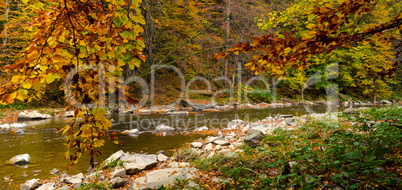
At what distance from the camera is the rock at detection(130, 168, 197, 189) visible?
263cm

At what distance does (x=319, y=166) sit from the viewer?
2119 millimetres

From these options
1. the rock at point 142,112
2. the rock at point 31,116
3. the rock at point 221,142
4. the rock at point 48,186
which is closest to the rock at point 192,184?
the rock at point 48,186

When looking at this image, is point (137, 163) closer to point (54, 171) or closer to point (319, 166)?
point (54, 171)

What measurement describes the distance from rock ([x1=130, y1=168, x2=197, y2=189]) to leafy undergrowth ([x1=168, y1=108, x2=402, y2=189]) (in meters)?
0.18

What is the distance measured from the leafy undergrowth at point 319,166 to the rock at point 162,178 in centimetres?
18

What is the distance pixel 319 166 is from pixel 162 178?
6.24ft

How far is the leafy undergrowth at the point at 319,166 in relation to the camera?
163 cm

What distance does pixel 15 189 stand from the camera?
306 cm

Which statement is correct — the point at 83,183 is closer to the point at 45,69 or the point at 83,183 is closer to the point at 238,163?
the point at 238,163

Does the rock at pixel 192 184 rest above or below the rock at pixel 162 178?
above

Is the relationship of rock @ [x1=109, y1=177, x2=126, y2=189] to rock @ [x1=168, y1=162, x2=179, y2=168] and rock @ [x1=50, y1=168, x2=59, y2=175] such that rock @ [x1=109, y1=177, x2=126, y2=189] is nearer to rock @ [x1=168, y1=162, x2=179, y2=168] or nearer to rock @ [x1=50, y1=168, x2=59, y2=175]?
rock @ [x1=168, y1=162, x2=179, y2=168]

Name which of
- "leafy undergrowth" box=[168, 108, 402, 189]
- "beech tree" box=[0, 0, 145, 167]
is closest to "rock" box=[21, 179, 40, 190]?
"leafy undergrowth" box=[168, 108, 402, 189]

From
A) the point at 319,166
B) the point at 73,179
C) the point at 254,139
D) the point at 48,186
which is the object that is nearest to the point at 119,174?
the point at 73,179

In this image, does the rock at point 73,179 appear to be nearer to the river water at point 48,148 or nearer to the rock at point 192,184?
the river water at point 48,148
